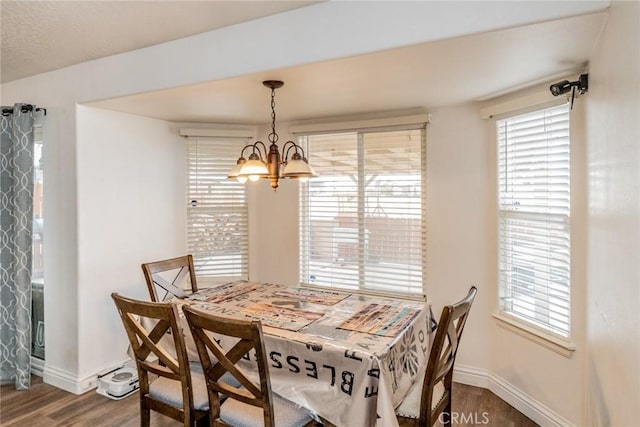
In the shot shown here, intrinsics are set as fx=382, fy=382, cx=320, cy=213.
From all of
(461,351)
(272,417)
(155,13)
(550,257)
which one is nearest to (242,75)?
(155,13)

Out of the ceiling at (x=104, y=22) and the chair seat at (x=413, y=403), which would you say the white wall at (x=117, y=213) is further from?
the chair seat at (x=413, y=403)

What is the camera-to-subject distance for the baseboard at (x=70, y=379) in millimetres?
2990

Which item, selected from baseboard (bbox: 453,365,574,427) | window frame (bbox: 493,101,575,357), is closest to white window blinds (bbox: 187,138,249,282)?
baseboard (bbox: 453,365,574,427)

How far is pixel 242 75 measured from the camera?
224 cm

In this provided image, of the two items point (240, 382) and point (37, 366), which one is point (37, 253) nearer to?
point (37, 366)

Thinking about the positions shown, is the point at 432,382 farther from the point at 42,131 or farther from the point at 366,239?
the point at 42,131

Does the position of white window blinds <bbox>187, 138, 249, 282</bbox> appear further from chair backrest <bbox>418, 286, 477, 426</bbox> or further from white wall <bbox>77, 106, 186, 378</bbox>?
chair backrest <bbox>418, 286, 477, 426</bbox>

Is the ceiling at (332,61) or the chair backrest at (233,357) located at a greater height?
the ceiling at (332,61)

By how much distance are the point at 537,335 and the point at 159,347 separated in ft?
7.82

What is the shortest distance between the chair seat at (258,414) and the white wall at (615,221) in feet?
4.23

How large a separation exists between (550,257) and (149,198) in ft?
10.7

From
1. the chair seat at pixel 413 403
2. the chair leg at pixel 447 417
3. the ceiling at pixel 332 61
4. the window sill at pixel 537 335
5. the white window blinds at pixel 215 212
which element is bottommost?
the chair leg at pixel 447 417

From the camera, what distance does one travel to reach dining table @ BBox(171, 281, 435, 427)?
1.70 metres

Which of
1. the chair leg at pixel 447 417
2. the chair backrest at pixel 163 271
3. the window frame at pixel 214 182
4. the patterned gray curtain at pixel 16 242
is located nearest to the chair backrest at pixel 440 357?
the chair leg at pixel 447 417
